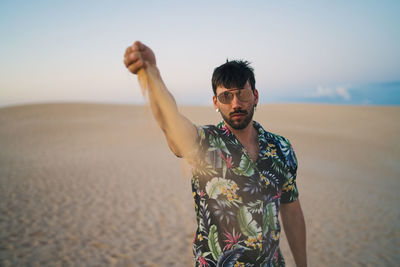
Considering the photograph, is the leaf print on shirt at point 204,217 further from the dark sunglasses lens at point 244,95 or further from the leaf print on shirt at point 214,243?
the dark sunglasses lens at point 244,95

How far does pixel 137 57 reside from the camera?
3.39 ft

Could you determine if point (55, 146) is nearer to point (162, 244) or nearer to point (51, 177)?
point (51, 177)

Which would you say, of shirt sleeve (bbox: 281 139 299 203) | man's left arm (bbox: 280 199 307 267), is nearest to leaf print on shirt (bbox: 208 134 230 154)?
shirt sleeve (bbox: 281 139 299 203)

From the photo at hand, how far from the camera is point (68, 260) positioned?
182 inches

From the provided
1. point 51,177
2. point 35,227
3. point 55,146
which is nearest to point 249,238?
point 35,227

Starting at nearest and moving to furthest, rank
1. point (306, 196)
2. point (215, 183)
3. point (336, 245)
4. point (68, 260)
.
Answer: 1. point (215, 183)
2. point (68, 260)
3. point (336, 245)
4. point (306, 196)

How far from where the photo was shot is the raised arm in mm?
1043

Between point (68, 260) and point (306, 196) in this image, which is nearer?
point (68, 260)

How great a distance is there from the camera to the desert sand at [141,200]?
16.5 feet

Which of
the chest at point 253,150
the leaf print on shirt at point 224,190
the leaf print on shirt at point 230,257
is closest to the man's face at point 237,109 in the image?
the chest at point 253,150

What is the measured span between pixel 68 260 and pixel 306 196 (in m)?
7.43

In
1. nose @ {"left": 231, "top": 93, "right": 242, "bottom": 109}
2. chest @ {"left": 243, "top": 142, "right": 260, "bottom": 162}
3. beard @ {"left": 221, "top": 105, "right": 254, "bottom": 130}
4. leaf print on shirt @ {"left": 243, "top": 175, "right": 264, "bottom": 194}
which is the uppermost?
nose @ {"left": 231, "top": 93, "right": 242, "bottom": 109}

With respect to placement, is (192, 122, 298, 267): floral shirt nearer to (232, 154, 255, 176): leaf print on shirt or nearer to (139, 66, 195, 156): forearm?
→ (232, 154, 255, 176): leaf print on shirt

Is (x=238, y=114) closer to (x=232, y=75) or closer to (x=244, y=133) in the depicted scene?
(x=244, y=133)
